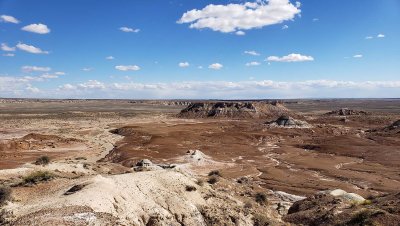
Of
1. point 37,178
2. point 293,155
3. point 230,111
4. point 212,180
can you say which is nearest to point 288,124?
point 293,155

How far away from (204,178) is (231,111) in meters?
119

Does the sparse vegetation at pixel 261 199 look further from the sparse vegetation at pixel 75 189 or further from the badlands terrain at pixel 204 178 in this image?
the sparse vegetation at pixel 75 189

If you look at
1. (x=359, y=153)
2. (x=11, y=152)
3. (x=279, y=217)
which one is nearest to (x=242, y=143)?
(x=359, y=153)

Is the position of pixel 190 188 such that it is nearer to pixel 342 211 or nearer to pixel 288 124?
pixel 342 211

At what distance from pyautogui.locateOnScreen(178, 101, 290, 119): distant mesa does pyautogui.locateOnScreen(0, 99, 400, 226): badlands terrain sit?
4260cm

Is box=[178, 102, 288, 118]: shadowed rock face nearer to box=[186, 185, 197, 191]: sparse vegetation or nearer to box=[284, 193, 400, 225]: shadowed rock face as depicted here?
box=[284, 193, 400, 225]: shadowed rock face

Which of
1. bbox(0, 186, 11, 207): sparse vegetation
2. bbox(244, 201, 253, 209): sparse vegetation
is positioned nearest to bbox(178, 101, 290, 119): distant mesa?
bbox(244, 201, 253, 209): sparse vegetation

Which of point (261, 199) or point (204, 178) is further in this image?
point (204, 178)

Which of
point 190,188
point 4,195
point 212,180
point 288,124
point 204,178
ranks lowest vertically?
point 288,124

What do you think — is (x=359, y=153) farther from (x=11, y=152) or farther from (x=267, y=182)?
(x=11, y=152)

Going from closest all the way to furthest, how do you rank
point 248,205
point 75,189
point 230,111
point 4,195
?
1. point 4,195
2. point 75,189
3. point 248,205
4. point 230,111

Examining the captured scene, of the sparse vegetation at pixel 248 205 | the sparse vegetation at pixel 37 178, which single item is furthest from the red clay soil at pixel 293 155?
the sparse vegetation at pixel 37 178

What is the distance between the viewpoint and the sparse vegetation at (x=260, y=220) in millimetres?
23031

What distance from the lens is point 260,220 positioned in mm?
23297
